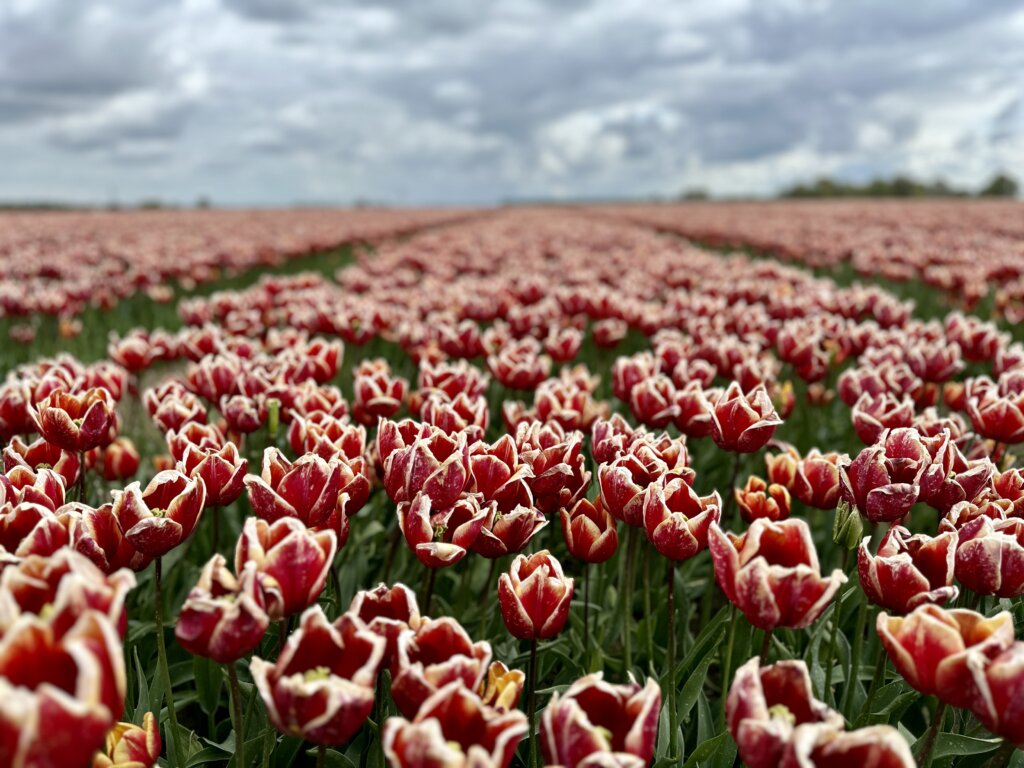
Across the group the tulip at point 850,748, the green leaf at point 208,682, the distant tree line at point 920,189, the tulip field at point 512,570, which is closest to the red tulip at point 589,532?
the tulip field at point 512,570

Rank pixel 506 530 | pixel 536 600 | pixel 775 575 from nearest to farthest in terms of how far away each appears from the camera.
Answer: pixel 775 575 < pixel 536 600 < pixel 506 530

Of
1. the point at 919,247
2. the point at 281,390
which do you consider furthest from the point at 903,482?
the point at 919,247

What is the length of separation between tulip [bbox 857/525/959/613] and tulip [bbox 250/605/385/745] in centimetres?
113

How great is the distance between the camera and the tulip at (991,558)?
1.74 m

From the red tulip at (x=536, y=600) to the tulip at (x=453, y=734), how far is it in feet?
1.48

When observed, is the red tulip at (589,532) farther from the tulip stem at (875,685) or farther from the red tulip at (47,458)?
the red tulip at (47,458)

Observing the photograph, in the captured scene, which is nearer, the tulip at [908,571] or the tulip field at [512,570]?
the tulip field at [512,570]

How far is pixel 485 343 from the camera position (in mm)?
5078

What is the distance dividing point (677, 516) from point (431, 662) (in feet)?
2.66

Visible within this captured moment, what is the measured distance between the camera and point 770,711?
1.34m

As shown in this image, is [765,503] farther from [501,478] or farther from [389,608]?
[389,608]

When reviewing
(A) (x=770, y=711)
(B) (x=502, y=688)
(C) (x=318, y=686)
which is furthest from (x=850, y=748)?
(C) (x=318, y=686)

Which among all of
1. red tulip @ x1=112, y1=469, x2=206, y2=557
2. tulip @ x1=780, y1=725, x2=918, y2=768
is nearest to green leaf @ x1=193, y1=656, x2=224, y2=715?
red tulip @ x1=112, y1=469, x2=206, y2=557

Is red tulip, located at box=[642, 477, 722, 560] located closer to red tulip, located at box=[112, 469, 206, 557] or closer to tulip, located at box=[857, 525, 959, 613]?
tulip, located at box=[857, 525, 959, 613]
